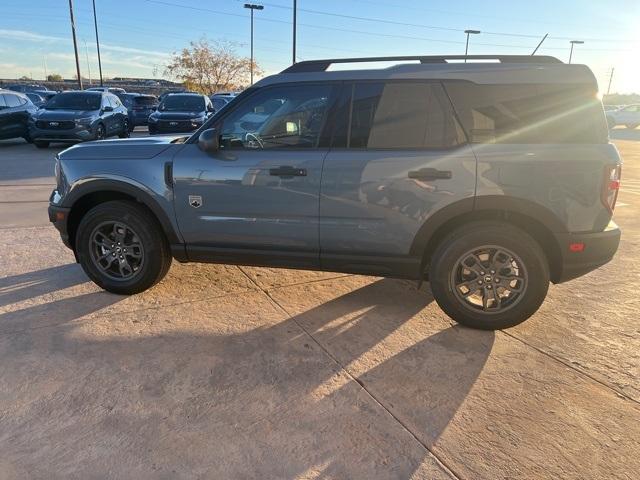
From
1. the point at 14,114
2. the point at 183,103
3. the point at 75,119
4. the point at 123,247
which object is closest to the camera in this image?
the point at 123,247

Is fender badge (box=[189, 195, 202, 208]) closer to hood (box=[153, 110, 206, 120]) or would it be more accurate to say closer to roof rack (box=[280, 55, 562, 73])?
roof rack (box=[280, 55, 562, 73])

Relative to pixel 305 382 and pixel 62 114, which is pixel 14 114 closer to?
pixel 62 114

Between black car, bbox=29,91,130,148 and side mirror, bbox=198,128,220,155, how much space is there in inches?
470

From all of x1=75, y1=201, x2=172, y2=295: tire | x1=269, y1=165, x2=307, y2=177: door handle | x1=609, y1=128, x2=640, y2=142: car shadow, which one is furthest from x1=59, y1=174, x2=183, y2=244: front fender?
x1=609, y1=128, x2=640, y2=142: car shadow

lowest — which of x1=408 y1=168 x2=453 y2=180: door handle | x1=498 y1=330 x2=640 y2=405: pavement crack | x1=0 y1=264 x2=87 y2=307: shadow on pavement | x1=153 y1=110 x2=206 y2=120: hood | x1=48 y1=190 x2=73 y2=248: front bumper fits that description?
x1=0 y1=264 x2=87 y2=307: shadow on pavement

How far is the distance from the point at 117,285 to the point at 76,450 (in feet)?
6.50

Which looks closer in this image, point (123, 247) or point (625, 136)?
point (123, 247)

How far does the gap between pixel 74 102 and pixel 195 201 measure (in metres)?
13.2

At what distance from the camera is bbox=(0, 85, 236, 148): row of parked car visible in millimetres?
13797

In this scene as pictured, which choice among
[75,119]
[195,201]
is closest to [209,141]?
[195,201]

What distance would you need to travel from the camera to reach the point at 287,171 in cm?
354

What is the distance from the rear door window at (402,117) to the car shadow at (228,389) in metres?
1.34

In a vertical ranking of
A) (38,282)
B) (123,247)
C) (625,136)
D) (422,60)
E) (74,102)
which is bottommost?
(38,282)

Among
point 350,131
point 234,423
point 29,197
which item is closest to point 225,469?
point 234,423
